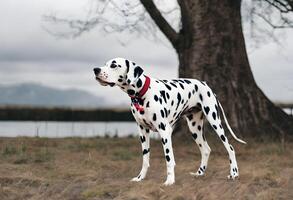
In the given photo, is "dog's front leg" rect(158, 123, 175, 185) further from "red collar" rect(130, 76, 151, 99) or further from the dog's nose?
the dog's nose

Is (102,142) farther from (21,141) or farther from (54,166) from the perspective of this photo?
(54,166)

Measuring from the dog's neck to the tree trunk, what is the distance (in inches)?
211

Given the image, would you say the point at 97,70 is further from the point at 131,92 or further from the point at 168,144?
the point at 168,144

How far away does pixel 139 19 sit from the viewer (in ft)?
46.4

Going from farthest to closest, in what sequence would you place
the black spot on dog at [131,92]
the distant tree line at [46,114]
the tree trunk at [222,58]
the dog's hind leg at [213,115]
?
the distant tree line at [46,114], the tree trunk at [222,58], the dog's hind leg at [213,115], the black spot on dog at [131,92]

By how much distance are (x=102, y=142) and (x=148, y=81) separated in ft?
20.0

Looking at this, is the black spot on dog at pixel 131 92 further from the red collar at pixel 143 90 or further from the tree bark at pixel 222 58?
the tree bark at pixel 222 58

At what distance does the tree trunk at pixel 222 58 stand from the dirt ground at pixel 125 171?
0.68m


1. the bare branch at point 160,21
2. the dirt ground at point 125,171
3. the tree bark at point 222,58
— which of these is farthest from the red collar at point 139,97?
the bare branch at point 160,21

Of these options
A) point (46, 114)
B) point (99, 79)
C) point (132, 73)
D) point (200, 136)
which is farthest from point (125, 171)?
point (46, 114)

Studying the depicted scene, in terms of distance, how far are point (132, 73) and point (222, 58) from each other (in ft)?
18.6

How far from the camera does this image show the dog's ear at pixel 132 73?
8180 millimetres

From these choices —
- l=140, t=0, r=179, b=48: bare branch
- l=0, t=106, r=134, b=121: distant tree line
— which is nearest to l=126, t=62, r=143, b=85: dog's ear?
l=140, t=0, r=179, b=48: bare branch

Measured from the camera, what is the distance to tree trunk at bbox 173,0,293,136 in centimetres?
1353
